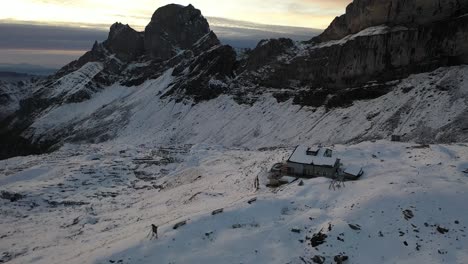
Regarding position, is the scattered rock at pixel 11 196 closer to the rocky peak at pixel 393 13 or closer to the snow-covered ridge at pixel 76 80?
the rocky peak at pixel 393 13

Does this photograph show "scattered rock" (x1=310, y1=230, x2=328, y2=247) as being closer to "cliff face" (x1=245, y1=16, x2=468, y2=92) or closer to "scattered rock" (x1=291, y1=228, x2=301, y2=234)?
"scattered rock" (x1=291, y1=228, x2=301, y2=234)

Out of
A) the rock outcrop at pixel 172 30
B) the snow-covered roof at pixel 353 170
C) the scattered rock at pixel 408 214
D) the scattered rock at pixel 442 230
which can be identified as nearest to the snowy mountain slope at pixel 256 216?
the scattered rock at pixel 442 230

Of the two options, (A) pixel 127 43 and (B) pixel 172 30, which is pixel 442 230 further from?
(A) pixel 127 43

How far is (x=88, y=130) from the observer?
10962 cm

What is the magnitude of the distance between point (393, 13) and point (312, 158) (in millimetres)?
54363

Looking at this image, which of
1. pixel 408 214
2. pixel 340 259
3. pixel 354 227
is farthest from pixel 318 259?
pixel 408 214

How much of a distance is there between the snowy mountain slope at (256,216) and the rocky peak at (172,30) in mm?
110385

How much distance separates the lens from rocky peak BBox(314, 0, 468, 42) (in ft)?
236

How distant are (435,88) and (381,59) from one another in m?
13.0

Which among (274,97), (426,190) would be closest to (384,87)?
(274,97)

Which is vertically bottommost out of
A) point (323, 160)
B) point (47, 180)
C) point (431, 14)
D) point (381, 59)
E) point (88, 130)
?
point (88, 130)

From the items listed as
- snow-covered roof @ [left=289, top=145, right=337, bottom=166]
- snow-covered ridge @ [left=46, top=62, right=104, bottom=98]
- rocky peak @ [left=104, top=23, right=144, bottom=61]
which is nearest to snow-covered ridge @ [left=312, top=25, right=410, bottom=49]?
snow-covered roof @ [left=289, top=145, right=337, bottom=166]

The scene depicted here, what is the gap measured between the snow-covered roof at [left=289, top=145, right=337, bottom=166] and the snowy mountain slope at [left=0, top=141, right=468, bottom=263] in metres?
1.97

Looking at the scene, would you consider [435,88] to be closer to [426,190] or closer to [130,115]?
[426,190]
